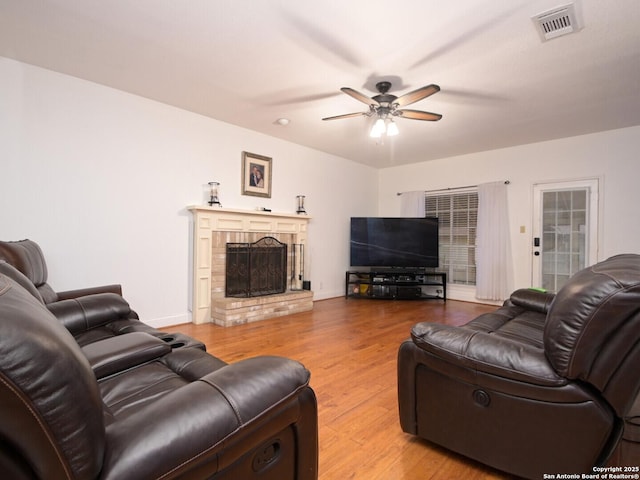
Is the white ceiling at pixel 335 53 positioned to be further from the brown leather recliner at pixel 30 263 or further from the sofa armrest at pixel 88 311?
the sofa armrest at pixel 88 311

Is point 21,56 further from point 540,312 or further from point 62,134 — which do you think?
point 540,312

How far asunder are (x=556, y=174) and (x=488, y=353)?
15.3 feet

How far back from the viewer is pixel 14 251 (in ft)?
6.92

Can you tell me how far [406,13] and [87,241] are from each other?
3.42m

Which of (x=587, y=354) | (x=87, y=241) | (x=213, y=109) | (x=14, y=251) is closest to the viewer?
(x=587, y=354)

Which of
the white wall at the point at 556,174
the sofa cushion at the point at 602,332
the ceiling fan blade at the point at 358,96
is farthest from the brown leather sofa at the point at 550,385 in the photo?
the white wall at the point at 556,174

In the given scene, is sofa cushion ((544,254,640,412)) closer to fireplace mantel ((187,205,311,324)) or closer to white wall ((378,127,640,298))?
fireplace mantel ((187,205,311,324))

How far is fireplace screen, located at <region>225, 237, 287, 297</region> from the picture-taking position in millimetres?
4246

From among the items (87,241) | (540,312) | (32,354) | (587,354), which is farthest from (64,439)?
(87,241)

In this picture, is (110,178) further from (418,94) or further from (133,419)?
(133,419)

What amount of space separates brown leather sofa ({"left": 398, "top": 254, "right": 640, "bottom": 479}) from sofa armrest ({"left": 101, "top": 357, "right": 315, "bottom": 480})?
0.81m

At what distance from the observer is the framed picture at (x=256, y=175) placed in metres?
4.49

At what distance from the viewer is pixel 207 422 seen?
2.47ft

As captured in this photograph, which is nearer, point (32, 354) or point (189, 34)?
point (32, 354)
